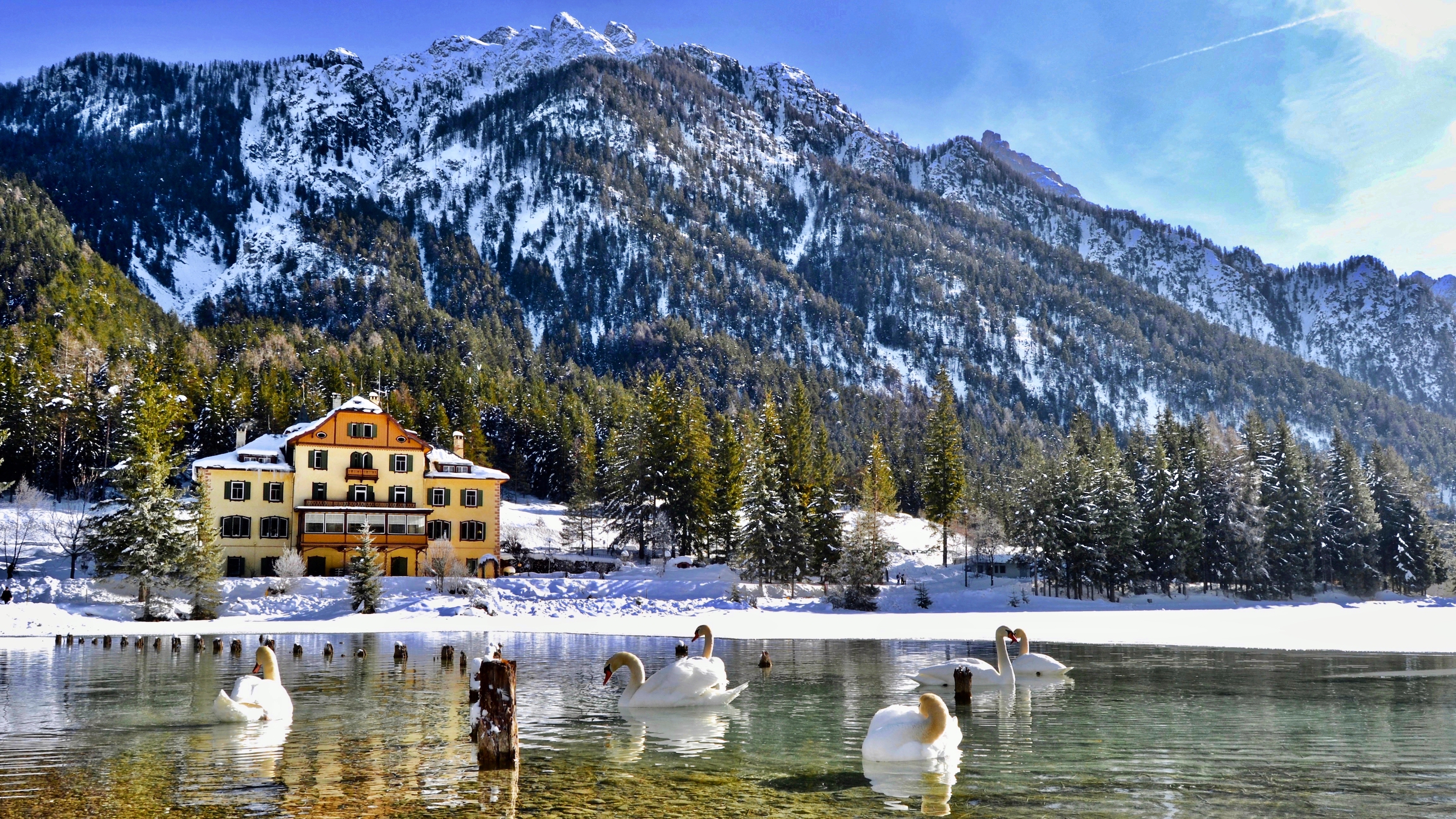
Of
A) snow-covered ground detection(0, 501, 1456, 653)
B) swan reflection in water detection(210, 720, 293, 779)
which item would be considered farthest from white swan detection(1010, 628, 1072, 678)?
swan reflection in water detection(210, 720, 293, 779)

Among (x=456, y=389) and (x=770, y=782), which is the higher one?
(x=456, y=389)

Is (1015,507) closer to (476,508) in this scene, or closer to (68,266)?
(476,508)

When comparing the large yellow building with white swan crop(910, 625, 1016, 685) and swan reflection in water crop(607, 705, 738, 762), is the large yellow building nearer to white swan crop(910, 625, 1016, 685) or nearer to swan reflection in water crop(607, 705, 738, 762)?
white swan crop(910, 625, 1016, 685)

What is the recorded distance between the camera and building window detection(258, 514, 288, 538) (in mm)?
65062

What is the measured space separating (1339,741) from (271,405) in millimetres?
104180

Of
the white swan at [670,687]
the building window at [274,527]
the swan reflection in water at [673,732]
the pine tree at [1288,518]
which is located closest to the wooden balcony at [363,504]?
the building window at [274,527]

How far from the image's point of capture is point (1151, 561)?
68.6 metres

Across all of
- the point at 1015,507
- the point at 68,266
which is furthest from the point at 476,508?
the point at 68,266

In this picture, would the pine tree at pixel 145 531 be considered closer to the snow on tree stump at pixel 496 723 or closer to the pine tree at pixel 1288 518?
the snow on tree stump at pixel 496 723

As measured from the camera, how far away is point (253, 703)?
15.5 metres

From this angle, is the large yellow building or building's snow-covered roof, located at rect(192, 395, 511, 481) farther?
building's snow-covered roof, located at rect(192, 395, 511, 481)

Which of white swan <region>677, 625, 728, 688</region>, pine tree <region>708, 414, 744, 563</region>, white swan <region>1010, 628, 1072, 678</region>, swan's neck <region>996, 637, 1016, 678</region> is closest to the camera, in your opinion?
white swan <region>677, 625, 728, 688</region>

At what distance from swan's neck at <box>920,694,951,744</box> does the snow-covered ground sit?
79.7 ft

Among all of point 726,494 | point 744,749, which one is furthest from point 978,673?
point 726,494
